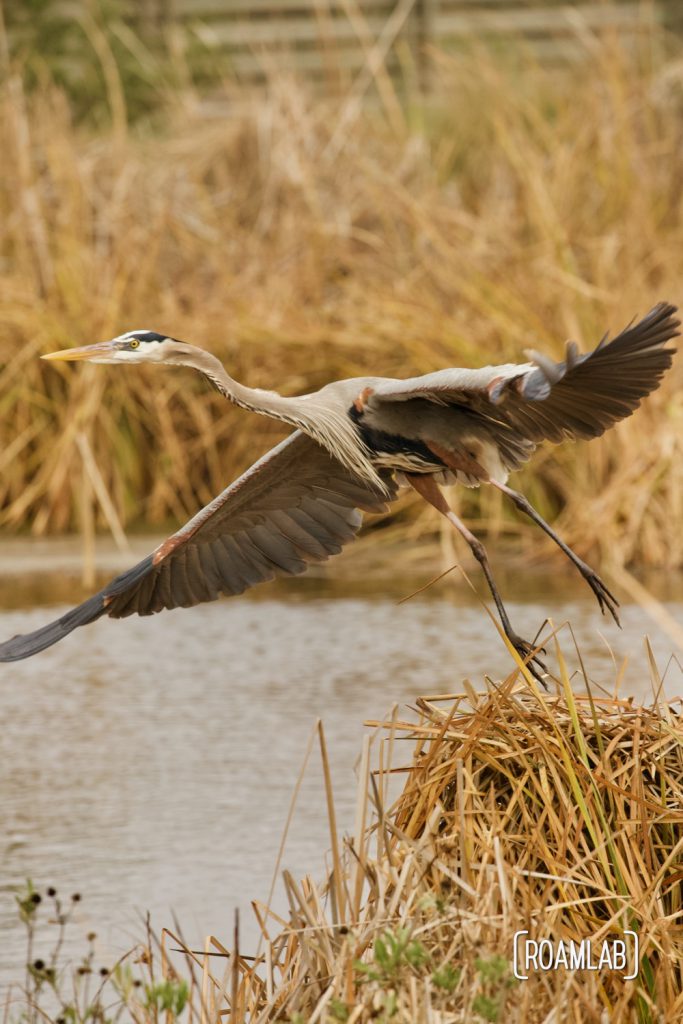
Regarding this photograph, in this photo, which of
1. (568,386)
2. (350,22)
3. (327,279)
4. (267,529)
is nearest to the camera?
(568,386)

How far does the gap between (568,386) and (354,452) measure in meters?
0.81

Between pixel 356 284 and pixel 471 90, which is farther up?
pixel 471 90

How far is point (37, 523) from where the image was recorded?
30.9 ft

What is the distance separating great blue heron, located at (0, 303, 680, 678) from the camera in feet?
11.6

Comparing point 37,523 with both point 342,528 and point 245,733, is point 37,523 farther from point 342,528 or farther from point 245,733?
point 342,528

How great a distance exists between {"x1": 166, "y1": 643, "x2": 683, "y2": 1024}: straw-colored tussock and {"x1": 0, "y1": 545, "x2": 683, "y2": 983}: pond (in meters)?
0.45

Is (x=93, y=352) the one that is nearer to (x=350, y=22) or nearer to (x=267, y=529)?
(x=267, y=529)

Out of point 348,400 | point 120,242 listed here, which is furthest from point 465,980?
point 120,242

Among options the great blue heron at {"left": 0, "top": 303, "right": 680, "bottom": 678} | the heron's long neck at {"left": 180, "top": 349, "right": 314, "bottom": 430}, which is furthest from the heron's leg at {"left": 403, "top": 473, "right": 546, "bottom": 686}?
the heron's long neck at {"left": 180, "top": 349, "right": 314, "bottom": 430}

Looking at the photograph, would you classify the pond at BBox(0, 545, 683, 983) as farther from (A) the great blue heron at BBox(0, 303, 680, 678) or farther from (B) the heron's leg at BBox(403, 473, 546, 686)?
(A) the great blue heron at BBox(0, 303, 680, 678)

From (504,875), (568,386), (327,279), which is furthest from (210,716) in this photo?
(327,279)

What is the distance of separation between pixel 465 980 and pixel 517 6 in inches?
752

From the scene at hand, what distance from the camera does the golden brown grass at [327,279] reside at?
895 cm

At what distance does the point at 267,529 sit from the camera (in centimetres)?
455
